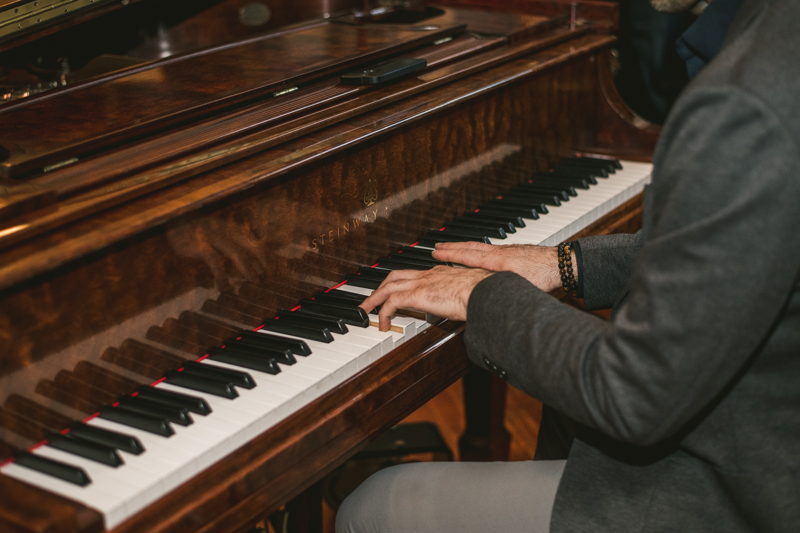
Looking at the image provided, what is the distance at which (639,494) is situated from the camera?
3.70 ft

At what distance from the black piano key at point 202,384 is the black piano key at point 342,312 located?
0.90 feet

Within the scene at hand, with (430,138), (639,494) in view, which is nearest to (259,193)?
(430,138)

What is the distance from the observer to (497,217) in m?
1.89

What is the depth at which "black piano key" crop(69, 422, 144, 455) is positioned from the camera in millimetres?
1051

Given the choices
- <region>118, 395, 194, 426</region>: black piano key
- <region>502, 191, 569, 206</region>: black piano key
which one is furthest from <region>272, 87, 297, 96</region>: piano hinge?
<region>118, 395, 194, 426</region>: black piano key

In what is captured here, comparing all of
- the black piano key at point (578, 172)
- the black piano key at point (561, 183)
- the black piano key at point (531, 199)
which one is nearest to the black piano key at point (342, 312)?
the black piano key at point (531, 199)

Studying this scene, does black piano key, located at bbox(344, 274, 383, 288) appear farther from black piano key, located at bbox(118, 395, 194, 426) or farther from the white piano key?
the white piano key

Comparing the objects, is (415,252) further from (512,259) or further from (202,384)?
(202,384)

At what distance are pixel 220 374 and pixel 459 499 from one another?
0.47 m

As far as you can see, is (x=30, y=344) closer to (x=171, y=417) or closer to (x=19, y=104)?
(x=171, y=417)

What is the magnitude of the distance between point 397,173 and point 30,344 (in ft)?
2.82

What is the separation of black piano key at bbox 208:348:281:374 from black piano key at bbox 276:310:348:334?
14cm

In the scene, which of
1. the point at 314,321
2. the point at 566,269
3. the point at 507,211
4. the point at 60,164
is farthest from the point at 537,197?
the point at 60,164

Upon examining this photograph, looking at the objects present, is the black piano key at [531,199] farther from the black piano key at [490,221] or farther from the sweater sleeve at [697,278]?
the sweater sleeve at [697,278]
